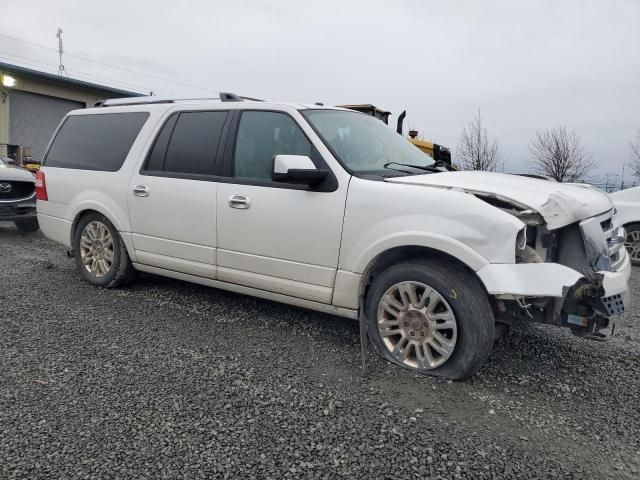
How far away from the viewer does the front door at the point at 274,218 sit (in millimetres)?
3557

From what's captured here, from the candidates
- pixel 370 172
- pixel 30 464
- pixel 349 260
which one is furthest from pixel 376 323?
pixel 30 464

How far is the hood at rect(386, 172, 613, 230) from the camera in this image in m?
2.90

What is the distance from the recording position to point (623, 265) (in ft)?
10.7

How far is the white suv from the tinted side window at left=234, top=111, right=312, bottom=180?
1cm

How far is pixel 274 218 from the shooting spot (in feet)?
12.3

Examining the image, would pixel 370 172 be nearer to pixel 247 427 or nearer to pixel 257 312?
pixel 257 312

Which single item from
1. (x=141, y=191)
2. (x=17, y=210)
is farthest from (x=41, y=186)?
(x=17, y=210)

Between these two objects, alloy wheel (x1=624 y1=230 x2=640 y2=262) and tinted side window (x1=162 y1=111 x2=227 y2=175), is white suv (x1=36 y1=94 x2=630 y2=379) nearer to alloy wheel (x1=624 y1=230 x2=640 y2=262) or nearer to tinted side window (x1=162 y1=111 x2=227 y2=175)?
tinted side window (x1=162 y1=111 x2=227 y2=175)

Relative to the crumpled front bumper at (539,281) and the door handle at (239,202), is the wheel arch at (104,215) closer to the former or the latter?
the door handle at (239,202)

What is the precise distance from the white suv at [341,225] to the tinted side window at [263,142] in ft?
0.03

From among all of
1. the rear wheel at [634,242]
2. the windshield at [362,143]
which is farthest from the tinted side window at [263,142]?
the rear wheel at [634,242]

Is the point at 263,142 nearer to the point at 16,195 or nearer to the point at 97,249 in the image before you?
the point at 97,249

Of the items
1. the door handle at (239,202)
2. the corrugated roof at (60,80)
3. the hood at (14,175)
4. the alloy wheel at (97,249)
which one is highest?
the corrugated roof at (60,80)

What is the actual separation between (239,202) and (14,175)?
6.23 m
